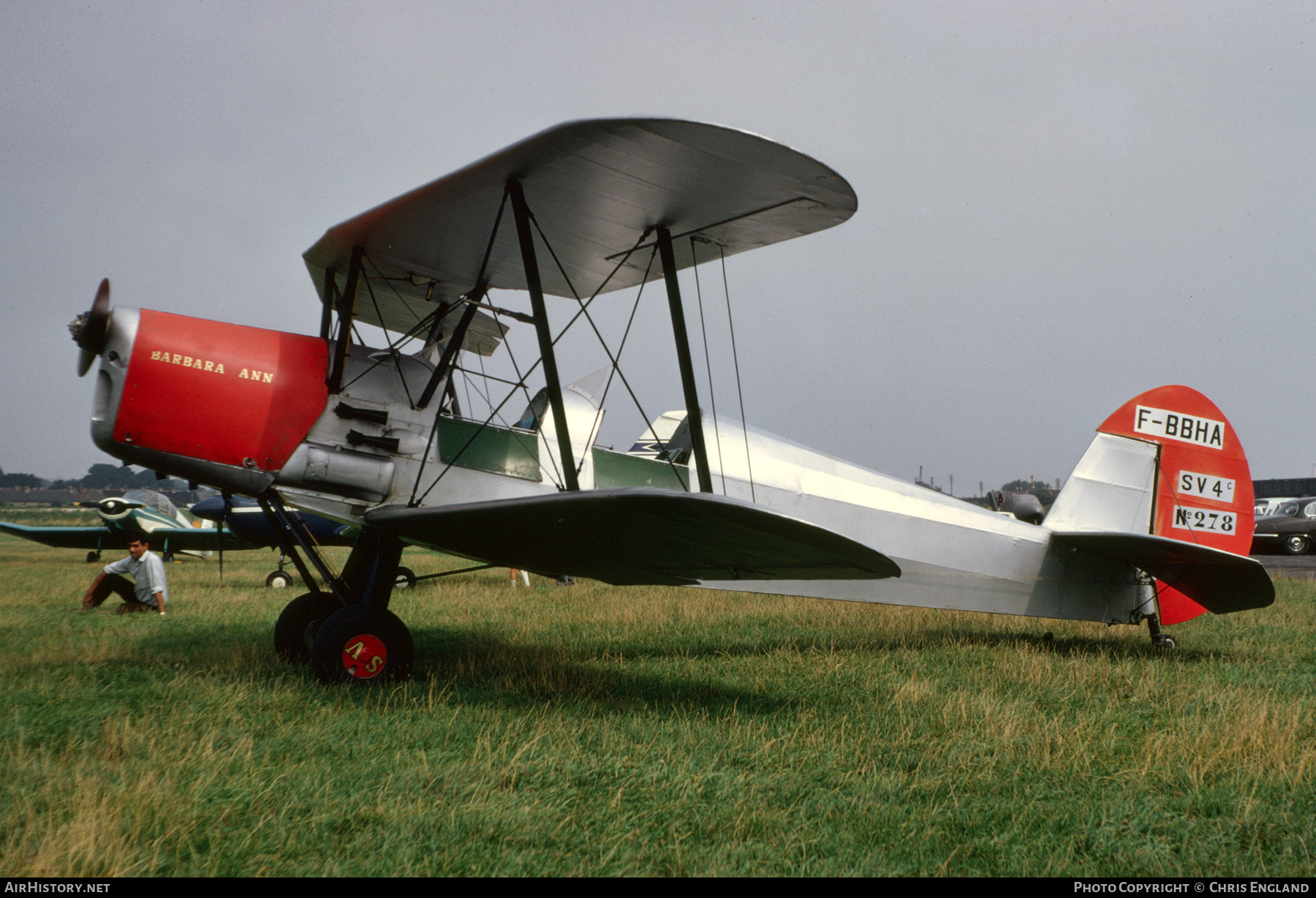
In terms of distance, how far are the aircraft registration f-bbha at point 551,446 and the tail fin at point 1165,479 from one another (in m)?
0.23

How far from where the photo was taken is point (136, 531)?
1669 centimetres

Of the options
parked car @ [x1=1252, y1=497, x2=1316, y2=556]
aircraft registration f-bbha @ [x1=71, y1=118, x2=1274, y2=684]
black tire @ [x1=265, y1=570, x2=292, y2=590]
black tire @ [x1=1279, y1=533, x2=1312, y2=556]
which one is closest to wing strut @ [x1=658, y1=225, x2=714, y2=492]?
Result: aircraft registration f-bbha @ [x1=71, y1=118, x2=1274, y2=684]

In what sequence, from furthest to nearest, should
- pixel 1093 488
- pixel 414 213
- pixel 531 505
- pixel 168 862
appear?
pixel 1093 488 < pixel 414 213 < pixel 531 505 < pixel 168 862

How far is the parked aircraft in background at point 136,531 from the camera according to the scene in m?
16.3

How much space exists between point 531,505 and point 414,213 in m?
2.18

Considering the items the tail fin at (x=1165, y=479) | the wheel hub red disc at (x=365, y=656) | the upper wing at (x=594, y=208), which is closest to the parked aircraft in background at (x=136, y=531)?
the upper wing at (x=594, y=208)

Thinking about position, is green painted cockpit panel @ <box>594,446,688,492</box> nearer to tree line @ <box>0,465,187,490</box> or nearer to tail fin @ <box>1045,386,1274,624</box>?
tail fin @ <box>1045,386,1274,624</box>

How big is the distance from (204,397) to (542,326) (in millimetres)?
1979

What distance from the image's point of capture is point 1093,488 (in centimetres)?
709

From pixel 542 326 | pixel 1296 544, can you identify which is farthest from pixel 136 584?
pixel 1296 544

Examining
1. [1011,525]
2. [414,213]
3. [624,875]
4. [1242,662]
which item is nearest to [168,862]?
[624,875]

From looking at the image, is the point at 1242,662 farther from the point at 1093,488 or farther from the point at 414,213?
the point at 414,213

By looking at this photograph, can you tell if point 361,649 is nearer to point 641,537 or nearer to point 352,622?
point 352,622

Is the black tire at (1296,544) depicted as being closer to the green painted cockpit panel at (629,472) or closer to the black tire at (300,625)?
the green painted cockpit panel at (629,472)
